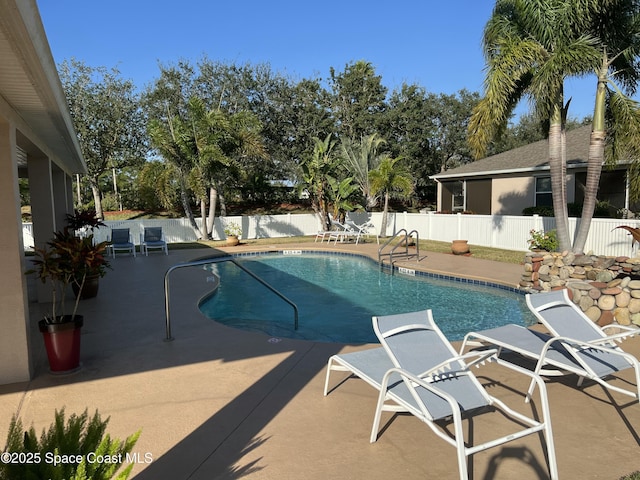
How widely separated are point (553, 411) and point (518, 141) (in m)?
42.5

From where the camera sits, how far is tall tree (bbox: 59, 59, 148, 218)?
77.1 ft

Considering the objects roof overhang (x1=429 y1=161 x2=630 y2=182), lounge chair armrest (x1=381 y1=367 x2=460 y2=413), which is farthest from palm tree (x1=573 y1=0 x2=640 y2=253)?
lounge chair armrest (x1=381 y1=367 x2=460 y2=413)

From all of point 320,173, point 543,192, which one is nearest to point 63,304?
point 320,173

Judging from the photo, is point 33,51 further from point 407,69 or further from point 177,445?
point 407,69

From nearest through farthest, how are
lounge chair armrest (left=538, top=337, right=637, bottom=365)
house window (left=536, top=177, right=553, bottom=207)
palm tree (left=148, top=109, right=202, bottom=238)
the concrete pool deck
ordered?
the concrete pool deck
lounge chair armrest (left=538, top=337, right=637, bottom=365)
house window (left=536, top=177, right=553, bottom=207)
palm tree (left=148, top=109, right=202, bottom=238)

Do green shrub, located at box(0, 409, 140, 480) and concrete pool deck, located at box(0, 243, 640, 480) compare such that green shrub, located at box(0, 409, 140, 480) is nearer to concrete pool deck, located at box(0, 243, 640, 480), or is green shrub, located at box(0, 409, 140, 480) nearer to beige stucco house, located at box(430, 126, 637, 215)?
concrete pool deck, located at box(0, 243, 640, 480)

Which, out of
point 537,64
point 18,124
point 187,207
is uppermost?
point 537,64

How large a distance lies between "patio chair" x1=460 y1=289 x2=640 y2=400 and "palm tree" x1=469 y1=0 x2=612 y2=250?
6.84m

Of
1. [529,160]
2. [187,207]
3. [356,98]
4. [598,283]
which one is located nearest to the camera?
[598,283]

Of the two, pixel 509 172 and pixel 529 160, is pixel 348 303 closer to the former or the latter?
pixel 509 172

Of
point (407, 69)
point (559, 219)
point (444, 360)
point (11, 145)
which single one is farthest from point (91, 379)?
point (407, 69)

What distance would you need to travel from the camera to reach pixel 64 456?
1.76 meters

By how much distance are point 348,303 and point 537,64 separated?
7.26 m

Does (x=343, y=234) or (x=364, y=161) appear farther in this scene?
(x=364, y=161)
